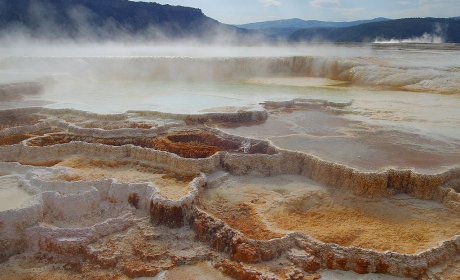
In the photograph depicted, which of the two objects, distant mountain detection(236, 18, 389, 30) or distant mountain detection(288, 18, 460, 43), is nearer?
distant mountain detection(288, 18, 460, 43)

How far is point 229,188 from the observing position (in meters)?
6.59

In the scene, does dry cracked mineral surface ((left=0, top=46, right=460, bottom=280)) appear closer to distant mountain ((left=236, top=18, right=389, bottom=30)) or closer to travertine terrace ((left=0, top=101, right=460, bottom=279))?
travertine terrace ((left=0, top=101, right=460, bottom=279))

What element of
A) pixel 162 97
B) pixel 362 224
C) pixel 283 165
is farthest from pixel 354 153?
pixel 162 97

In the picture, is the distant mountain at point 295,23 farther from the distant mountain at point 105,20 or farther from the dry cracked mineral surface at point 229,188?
the dry cracked mineral surface at point 229,188

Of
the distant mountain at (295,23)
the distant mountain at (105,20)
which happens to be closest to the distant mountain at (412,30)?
the distant mountain at (105,20)

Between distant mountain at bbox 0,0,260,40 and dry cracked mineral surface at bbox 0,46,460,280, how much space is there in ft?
Answer: 72.1

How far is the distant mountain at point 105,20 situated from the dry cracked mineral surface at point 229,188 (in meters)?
22.0

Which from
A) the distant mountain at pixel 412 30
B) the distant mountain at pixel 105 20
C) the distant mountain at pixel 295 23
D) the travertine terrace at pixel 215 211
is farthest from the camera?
the distant mountain at pixel 295 23

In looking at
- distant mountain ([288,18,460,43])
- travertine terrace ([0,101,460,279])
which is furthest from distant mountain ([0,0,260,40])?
travertine terrace ([0,101,460,279])

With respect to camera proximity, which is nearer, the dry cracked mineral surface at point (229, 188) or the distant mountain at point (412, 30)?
the dry cracked mineral surface at point (229, 188)

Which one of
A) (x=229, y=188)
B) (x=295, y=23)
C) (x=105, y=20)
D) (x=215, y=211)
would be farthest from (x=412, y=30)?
(x=295, y=23)

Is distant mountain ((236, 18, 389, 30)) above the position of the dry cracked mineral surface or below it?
above

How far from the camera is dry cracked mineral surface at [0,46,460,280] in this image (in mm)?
4949

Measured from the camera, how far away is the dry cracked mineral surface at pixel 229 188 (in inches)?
195
